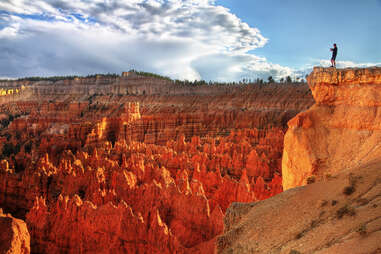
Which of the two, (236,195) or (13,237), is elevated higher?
(236,195)

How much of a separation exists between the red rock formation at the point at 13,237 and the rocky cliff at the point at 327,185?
9.00 metres

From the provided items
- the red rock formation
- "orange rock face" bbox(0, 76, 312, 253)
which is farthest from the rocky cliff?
the red rock formation

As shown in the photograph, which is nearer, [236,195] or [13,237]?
[13,237]

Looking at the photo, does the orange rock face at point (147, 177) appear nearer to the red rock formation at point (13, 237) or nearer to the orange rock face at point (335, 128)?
the red rock formation at point (13, 237)

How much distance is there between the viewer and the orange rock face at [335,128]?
758 cm

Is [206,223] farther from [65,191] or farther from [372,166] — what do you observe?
[65,191]

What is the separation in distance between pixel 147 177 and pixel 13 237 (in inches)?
374

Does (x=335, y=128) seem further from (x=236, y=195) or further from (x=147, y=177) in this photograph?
(x=147, y=177)

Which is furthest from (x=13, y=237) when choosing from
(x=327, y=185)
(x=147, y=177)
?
(x=327, y=185)

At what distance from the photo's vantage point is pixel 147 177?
19.6 meters

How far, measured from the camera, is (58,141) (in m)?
34.7

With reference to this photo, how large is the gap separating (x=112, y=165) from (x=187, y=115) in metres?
30.4

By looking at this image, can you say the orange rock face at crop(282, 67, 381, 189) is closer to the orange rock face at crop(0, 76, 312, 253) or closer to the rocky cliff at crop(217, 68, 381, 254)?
the rocky cliff at crop(217, 68, 381, 254)

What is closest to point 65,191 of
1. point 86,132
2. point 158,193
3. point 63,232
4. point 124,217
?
point 63,232
